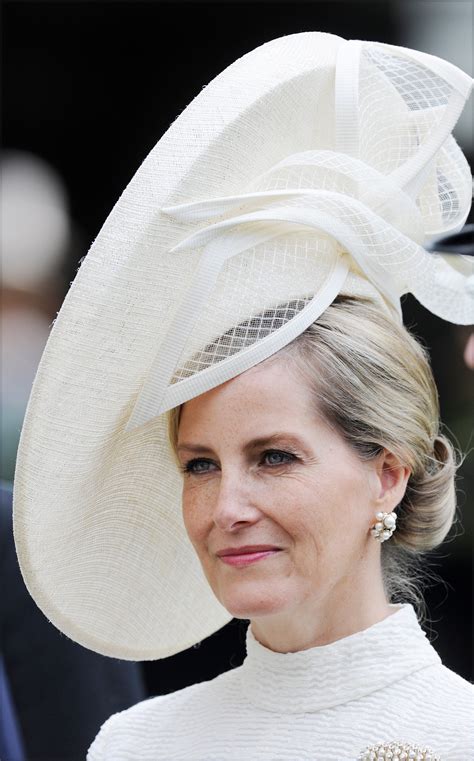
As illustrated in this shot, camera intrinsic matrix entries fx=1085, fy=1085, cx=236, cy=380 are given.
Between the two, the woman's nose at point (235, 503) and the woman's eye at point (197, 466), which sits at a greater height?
the woman's eye at point (197, 466)

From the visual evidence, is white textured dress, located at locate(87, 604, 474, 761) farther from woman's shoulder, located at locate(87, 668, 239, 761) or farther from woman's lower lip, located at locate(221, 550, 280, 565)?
woman's lower lip, located at locate(221, 550, 280, 565)

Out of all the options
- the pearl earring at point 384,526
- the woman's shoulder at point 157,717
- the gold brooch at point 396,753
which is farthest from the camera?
the woman's shoulder at point 157,717

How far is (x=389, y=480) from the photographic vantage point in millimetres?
1805

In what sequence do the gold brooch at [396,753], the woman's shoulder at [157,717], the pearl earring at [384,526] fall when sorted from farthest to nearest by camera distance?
the woman's shoulder at [157,717] < the pearl earring at [384,526] < the gold brooch at [396,753]

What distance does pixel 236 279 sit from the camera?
1.74 meters

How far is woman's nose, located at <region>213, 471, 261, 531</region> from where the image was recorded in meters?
1.66

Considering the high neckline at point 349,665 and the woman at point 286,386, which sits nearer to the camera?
the woman at point 286,386

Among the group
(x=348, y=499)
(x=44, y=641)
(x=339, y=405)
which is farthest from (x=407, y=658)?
(x=44, y=641)

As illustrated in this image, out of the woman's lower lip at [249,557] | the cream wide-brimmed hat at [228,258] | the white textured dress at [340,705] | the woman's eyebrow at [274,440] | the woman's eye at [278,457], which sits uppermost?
the cream wide-brimmed hat at [228,258]

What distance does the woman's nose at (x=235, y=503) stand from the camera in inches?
65.5

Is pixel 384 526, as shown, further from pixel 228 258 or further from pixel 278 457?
pixel 228 258

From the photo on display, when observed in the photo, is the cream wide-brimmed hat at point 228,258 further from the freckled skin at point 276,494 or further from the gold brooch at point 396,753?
the gold brooch at point 396,753

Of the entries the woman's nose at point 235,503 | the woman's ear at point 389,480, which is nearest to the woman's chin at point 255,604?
the woman's nose at point 235,503

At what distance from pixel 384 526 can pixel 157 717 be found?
0.61 m
